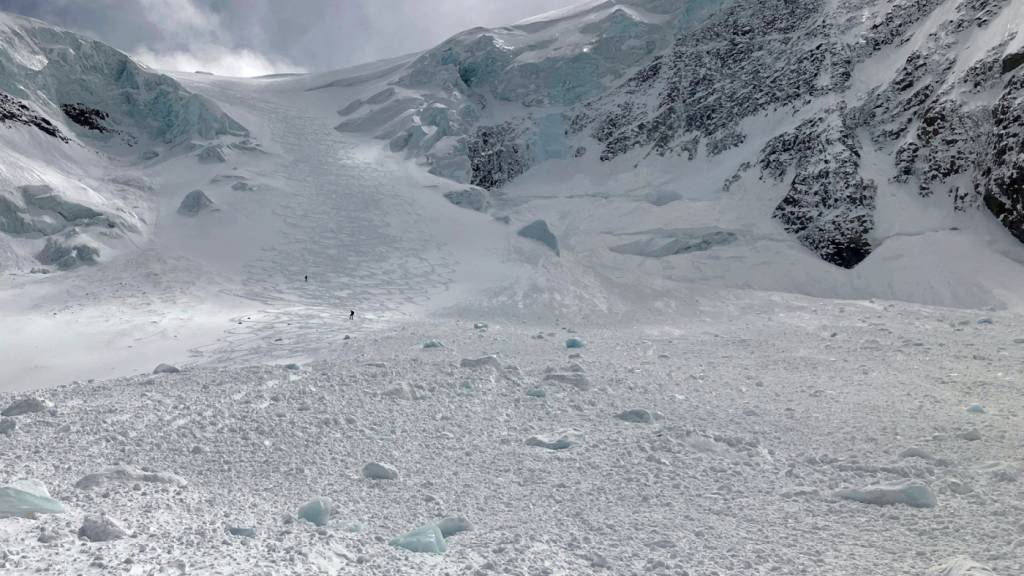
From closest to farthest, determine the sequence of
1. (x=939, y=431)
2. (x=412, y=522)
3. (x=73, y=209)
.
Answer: (x=412, y=522)
(x=939, y=431)
(x=73, y=209)

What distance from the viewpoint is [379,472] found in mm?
6012

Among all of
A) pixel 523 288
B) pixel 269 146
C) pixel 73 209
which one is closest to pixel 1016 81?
pixel 523 288

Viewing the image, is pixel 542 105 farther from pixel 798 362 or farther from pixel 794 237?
pixel 798 362

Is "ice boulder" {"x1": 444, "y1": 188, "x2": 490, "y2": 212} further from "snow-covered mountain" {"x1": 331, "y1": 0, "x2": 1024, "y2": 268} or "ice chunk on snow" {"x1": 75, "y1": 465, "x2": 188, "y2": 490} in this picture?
"ice chunk on snow" {"x1": 75, "y1": 465, "x2": 188, "y2": 490}

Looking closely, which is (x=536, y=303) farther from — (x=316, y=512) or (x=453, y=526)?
(x=316, y=512)

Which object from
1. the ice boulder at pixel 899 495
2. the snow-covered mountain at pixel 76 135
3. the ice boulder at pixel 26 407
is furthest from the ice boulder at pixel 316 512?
the snow-covered mountain at pixel 76 135

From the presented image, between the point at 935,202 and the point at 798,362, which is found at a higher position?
the point at 935,202

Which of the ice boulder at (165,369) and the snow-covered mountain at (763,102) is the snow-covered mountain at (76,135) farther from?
the ice boulder at (165,369)

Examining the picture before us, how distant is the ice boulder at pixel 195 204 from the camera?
25.2 meters

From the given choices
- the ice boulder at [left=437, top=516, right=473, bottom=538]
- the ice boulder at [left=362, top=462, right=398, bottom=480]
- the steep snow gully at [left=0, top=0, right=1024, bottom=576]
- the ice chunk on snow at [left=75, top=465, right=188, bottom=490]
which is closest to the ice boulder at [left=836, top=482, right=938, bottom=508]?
the steep snow gully at [left=0, top=0, right=1024, bottom=576]

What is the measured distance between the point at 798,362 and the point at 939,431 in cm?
487

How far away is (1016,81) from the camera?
2538 cm

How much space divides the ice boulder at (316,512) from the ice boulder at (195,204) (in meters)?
23.1

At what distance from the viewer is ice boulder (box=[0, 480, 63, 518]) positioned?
4.28 metres
